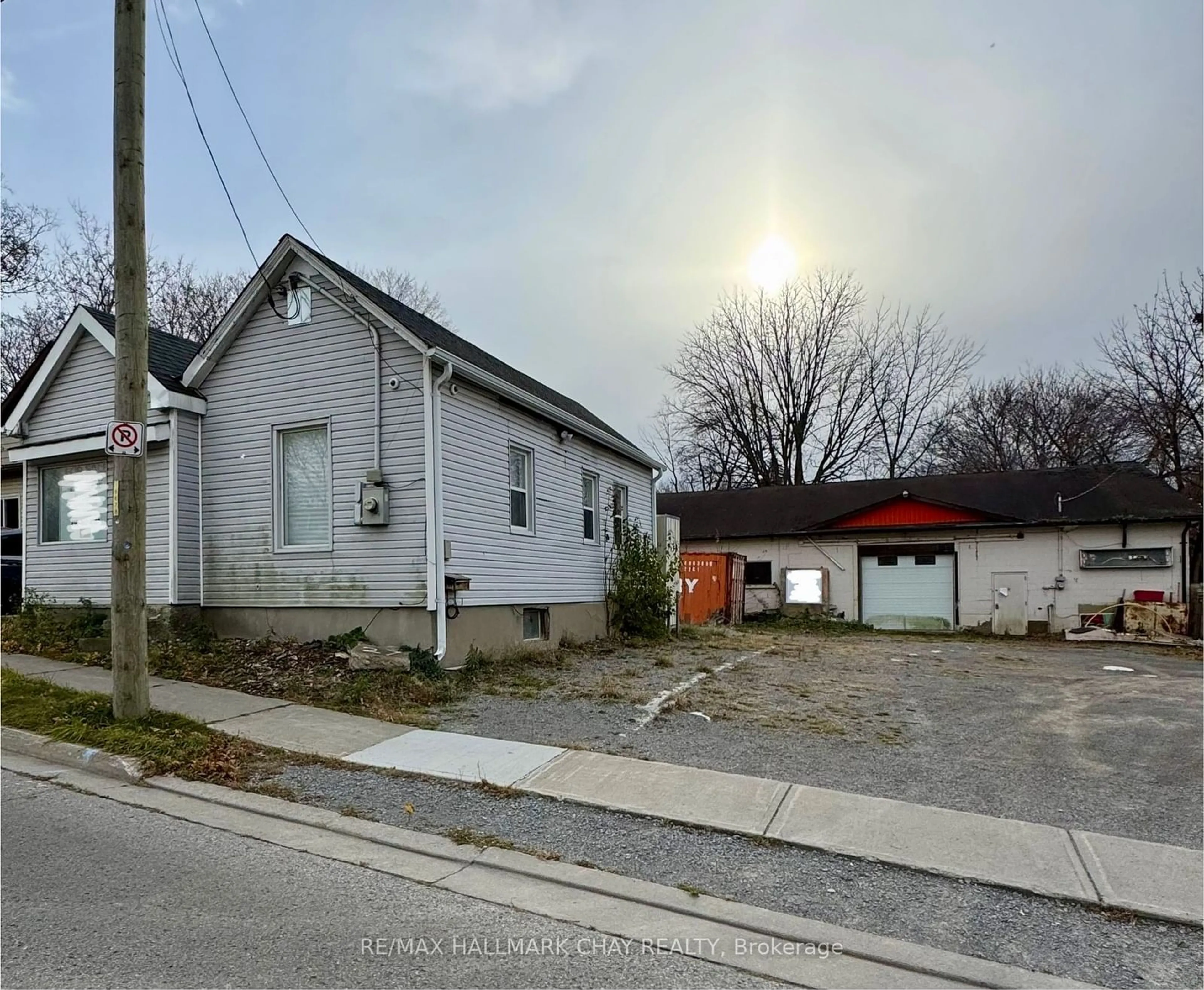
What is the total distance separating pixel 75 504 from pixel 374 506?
17.9ft

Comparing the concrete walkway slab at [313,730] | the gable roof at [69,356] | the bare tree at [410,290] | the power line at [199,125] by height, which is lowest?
the concrete walkway slab at [313,730]

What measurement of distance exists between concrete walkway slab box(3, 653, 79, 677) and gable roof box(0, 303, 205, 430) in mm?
3405

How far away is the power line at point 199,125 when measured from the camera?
7.25 meters

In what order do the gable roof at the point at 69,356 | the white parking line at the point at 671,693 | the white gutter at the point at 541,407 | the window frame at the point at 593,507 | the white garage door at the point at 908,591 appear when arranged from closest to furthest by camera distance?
the white parking line at the point at 671,693 → the white gutter at the point at 541,407 → the gable roof at the point at 69,356 → the window frame at the point at 593,507 → the white garage door at the point at 908,591

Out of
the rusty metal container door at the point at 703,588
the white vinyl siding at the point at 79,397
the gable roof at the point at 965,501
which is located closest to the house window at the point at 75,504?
the white vinyl siding at the point at 79,397

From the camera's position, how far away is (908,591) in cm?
2111

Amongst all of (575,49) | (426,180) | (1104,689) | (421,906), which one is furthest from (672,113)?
(421,906)

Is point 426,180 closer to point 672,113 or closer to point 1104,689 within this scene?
point 672,113

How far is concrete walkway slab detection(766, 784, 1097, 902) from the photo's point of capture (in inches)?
153

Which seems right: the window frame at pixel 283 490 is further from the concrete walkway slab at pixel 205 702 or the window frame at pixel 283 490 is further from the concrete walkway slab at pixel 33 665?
the concrete walkway slab at pixel 33 665

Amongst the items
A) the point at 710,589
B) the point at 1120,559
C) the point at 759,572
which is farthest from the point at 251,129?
the point at 1120,559

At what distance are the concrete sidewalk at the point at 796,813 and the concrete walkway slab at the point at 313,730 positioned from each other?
0.6 inches

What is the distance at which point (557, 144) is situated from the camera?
40.7 feet

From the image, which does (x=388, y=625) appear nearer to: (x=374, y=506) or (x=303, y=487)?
(x=374, y=506)
